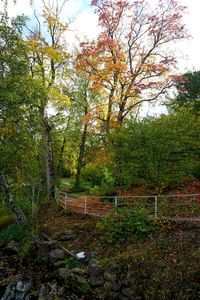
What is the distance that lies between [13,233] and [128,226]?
28.3 ft

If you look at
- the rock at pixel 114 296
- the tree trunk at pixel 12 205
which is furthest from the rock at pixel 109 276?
the tree trunk at pixel 12 205

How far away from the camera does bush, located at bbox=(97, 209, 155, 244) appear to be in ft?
40.7

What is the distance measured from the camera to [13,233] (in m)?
18.6

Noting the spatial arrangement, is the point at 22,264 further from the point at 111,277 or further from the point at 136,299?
the point at 136,299

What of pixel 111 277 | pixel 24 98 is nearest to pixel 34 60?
pixel 24 98

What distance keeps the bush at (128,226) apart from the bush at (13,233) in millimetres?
6546

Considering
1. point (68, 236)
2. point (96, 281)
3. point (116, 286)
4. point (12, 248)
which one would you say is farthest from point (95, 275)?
point (12, 248)

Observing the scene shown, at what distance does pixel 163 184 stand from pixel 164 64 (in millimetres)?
9917

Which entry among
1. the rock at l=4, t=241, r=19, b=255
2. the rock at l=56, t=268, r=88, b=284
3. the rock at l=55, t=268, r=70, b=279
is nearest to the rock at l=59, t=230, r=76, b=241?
the rock at l=55, t=268, r=70, b=279

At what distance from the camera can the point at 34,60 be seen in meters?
21.3

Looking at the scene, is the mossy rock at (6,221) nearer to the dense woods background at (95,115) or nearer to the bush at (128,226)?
the dense woods background at (95,115)

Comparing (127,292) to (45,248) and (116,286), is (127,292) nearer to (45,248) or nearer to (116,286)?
(116,286)

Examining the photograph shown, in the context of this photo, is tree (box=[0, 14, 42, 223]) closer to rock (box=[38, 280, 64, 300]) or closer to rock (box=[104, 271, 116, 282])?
rock (box=[38, 280, 64, 300])

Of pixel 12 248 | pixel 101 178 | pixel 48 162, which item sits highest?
pixel 48 162
